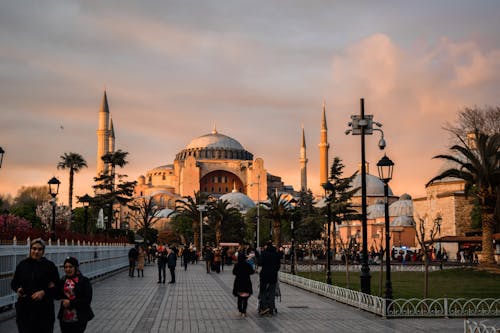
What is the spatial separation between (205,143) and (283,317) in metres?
123

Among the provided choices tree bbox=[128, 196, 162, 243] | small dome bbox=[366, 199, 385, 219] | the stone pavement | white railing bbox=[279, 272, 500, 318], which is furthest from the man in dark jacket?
small dome bbox=[366, 199, 385, 219]

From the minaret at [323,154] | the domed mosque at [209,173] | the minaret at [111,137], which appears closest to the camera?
the minaret at [323,154]

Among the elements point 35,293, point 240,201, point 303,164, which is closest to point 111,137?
point 240,201

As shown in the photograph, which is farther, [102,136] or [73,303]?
[102,136]

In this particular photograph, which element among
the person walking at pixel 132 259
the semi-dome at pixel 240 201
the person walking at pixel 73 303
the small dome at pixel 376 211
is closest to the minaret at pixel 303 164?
the semi-dome at pixel 240 201

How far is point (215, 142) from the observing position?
13562cm

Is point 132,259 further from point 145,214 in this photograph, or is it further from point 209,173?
point 209,173

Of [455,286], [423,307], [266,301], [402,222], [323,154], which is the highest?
[323,154]

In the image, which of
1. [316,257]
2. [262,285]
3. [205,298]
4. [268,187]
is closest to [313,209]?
[316,257]

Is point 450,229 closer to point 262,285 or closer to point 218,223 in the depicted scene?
point 218,223

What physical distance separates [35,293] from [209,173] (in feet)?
405

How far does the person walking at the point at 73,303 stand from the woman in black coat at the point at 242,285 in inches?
232

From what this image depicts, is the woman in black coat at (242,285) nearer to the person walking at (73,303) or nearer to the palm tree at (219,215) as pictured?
the person walking at (73,303)

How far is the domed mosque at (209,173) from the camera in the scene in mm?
122812
